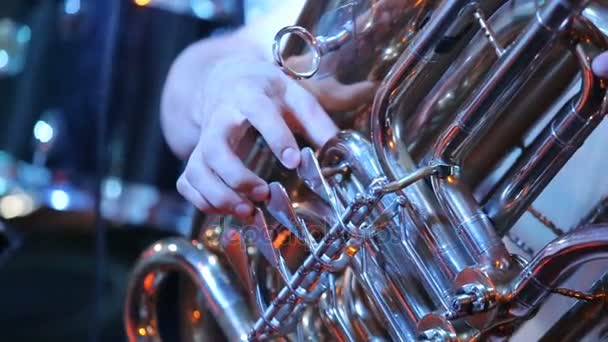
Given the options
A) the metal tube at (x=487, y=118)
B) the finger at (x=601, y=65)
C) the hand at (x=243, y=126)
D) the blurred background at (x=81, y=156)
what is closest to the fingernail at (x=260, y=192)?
the hand at (x=243, y=126)

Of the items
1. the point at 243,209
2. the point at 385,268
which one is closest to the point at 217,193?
the point at 243,209

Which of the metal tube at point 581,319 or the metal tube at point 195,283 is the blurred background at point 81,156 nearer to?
the metal tube at point 195,283

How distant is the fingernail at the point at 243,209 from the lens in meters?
0.59

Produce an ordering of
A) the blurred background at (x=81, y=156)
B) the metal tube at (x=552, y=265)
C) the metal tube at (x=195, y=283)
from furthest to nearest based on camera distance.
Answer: the blurred background at (x=81, y=156)
the metal tube at (x=195, y=283)
the metal tube at (x=552, y=265)

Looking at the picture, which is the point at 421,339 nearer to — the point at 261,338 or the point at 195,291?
the point at 261,338

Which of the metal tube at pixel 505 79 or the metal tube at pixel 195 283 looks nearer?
the metal tube at pixel 505 79

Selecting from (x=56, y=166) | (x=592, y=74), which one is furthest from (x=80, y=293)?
(x=592, y=74)

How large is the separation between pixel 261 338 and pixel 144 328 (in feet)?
0.54

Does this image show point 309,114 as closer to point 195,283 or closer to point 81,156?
point 195,283

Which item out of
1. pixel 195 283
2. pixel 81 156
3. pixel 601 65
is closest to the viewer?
pixel 601 65

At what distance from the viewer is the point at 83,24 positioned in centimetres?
121

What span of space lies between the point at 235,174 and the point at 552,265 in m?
0.24

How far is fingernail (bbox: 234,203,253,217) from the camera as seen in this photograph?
59 centimetres

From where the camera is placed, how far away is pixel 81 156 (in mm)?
1239
